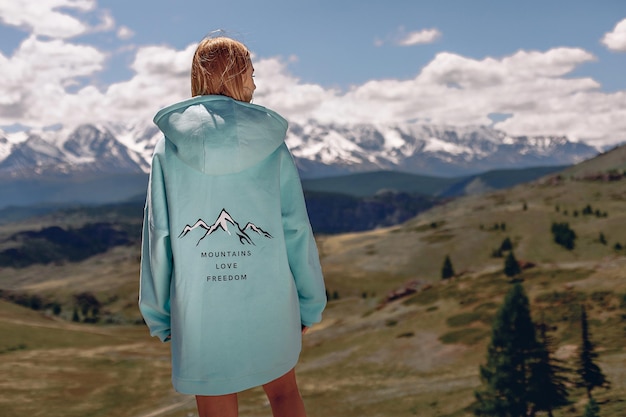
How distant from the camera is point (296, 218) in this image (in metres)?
6.20

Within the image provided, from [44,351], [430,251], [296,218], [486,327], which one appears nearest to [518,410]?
[486,327]

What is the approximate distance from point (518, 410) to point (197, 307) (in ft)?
49.4

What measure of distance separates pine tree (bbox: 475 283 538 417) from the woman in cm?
1413

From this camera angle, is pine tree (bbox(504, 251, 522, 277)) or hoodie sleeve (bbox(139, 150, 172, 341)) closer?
hoodie sleeve (bbox(139, 150, 172, 341))

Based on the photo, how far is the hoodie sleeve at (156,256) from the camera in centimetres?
590

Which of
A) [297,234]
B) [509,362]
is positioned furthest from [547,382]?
[297,234]

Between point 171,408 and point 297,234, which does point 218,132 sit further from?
point 171,408

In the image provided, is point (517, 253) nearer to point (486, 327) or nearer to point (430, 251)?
point (430, 251)

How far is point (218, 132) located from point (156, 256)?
1.42m

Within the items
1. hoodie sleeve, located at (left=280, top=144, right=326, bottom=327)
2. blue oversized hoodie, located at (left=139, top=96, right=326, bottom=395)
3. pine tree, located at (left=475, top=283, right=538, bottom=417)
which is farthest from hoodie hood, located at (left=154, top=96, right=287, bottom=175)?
pine tree, located at (left=475, top=283, right=538, bottom=417)

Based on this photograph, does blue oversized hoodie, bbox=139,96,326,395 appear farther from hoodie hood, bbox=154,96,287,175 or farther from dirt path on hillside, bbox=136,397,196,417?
dirt path on hillside, bbox=136,397,196,417

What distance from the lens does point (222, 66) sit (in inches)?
236

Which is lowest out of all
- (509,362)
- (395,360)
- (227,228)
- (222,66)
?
(395,360)

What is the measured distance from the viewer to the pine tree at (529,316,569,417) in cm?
1689
